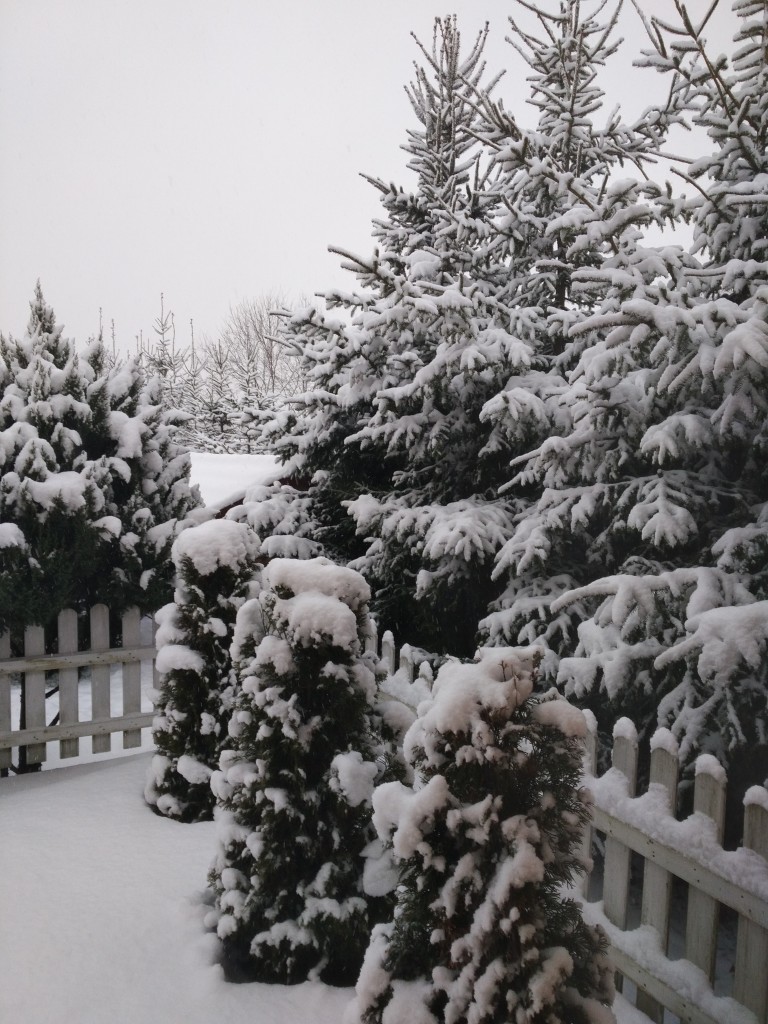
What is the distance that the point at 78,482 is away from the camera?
13.3ft

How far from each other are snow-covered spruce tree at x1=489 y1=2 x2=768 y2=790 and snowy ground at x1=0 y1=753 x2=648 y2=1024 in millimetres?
1240

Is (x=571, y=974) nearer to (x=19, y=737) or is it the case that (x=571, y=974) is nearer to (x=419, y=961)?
(x=419, y=961)

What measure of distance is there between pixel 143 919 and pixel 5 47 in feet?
11.2

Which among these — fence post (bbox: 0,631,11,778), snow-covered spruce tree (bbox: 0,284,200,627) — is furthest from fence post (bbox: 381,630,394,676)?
fence post (bbox: 0,631,11,778)

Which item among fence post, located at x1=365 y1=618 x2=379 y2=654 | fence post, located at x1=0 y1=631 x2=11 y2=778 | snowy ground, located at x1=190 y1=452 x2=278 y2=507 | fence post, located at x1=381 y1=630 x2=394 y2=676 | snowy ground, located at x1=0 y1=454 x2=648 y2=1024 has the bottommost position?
snowy ground, located at x1=0 y1=454 x2=648 y2=1024

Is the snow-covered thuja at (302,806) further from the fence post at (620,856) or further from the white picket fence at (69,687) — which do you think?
the white picket fence at (69,687)

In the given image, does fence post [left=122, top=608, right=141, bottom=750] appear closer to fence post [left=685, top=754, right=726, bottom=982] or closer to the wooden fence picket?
the wooden fence picket

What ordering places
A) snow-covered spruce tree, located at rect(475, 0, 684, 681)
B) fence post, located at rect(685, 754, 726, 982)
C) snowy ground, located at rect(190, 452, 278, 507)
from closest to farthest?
1. fence post, located at rect(685, 754, 726, 982)
2. snow-covered spruce tree, located at rect(475, 0, 684, 681)
3. snowy ground, located at rect(190, 452, 278, 507)

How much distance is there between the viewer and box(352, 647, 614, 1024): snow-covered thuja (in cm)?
139

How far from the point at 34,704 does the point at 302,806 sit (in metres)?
2.86

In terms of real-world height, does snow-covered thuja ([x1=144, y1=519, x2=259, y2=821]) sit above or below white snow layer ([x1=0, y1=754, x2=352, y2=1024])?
above

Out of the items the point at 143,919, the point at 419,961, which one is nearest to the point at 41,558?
the point at 143,919

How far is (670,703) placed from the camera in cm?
271

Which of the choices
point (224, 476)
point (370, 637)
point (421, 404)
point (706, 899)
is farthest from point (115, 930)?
point (224, 476)
